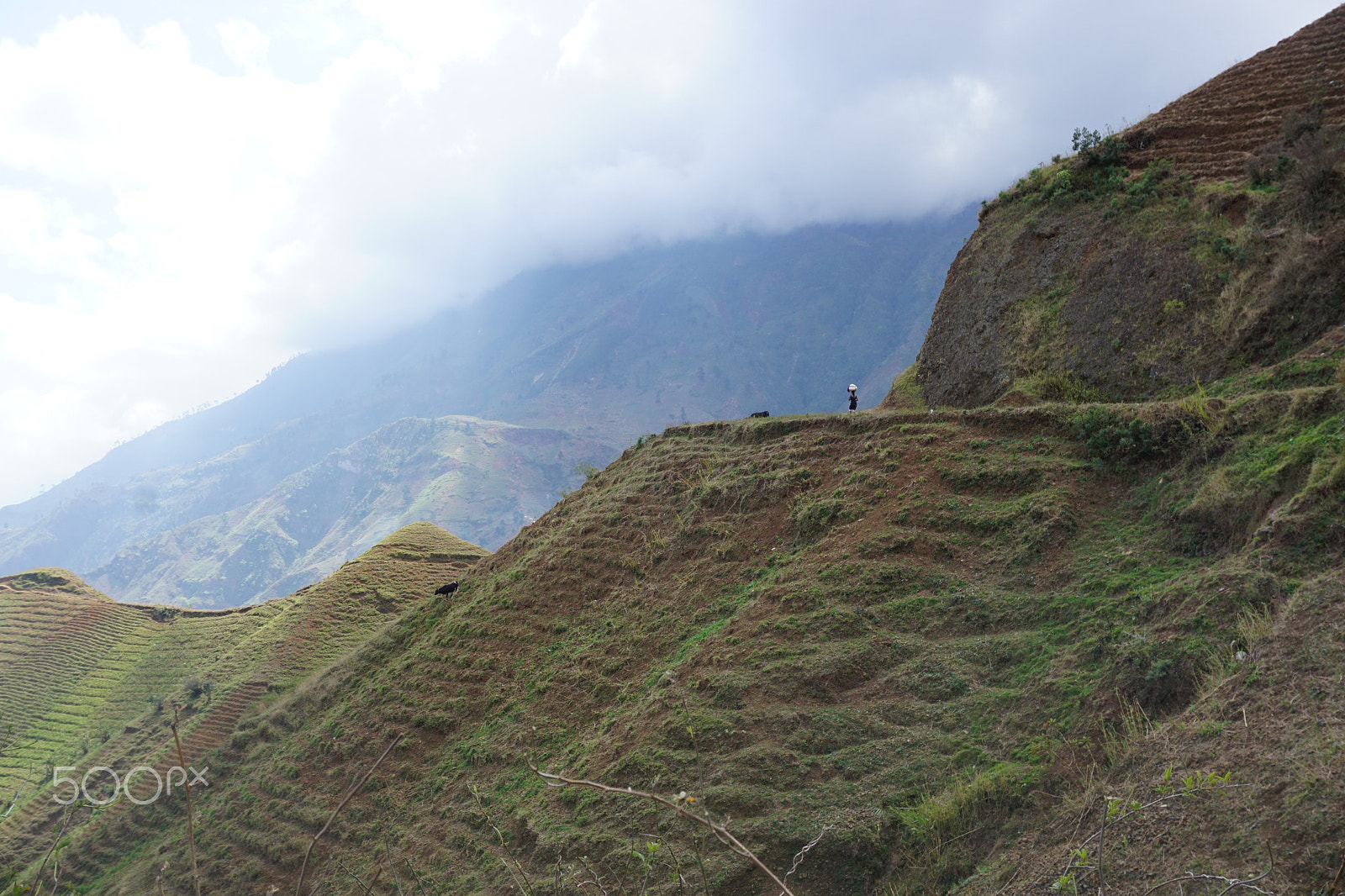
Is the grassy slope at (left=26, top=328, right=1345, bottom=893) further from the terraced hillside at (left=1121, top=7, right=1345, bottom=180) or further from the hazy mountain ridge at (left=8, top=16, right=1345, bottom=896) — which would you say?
the terraced hillside at (left=1121, top=7, right=1345, bottom=180)

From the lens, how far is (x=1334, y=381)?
35.4 feet

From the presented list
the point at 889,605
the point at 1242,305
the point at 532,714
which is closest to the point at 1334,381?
the point at 1242,305

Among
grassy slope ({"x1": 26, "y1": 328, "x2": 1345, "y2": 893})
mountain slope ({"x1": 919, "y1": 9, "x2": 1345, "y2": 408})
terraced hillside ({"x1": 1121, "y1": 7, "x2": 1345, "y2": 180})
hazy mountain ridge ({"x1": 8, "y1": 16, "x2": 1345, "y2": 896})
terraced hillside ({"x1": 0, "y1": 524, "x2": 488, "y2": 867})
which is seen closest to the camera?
hazy mountain ridge ({"x1": 8, "y1": 16, "x2": 1345, "y2": 896})

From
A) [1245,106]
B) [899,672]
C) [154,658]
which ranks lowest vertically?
[899,672]

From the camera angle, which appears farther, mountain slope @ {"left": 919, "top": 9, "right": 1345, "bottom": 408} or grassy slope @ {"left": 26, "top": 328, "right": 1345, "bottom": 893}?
mountain slope @ {"left": 919, "top": 9, "right": 1345, "bottom": 408}

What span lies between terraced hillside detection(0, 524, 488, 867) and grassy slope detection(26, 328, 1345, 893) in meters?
6.97

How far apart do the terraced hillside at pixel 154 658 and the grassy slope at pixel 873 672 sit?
6.97m

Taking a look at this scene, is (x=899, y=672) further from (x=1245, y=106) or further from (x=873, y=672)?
(x=1245, y=106)

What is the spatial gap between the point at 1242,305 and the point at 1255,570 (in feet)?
31.0

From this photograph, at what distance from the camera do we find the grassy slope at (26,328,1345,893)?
6.45 meters

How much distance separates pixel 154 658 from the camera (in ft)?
119

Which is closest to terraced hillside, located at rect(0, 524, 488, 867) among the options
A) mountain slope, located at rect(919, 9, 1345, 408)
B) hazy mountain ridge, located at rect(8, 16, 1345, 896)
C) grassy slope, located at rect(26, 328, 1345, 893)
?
hazy mountain ridge, located at rect(8, 16, 1345, 896)

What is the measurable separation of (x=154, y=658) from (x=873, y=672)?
3953cm

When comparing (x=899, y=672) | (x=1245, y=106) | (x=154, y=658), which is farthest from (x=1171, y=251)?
(x=154, y=658)
